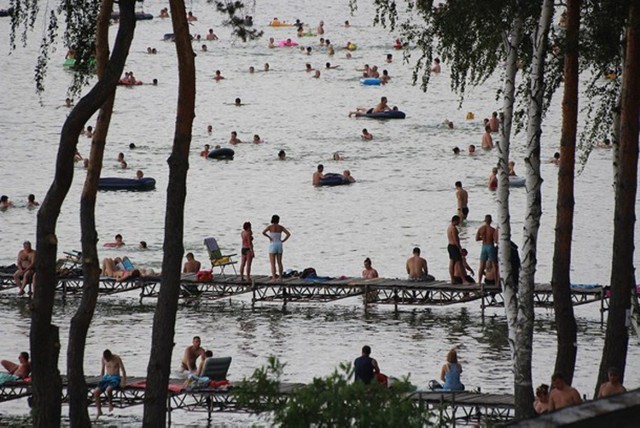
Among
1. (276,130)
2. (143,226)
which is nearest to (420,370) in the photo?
(143,226)

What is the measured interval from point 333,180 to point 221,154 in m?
7.41

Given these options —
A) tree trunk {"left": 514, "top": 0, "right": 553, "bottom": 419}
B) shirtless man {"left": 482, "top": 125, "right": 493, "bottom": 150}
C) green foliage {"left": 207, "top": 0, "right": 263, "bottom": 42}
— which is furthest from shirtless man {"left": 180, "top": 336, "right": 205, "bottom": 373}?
shirtless man {"left": 482, "top": 125, "right": 493, "bottom": 150}

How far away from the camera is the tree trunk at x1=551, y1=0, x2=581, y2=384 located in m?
19.3

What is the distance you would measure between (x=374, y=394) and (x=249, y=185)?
136ft

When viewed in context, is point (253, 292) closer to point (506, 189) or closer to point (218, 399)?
point (218, 399)

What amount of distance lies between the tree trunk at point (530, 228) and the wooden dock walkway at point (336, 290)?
1015cm

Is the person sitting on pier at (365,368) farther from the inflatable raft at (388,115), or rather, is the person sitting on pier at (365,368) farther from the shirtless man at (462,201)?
the inflatable raft at (388,115)

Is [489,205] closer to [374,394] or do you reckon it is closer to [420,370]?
[420,370]

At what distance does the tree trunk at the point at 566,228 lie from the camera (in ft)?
63.4

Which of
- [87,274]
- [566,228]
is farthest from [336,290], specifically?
[87,274]

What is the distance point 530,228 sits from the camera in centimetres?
1841

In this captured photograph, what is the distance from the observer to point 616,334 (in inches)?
776

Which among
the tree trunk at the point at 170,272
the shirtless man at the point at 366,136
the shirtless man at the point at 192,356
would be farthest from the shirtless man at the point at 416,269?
the shirtless man at the point at 366,136

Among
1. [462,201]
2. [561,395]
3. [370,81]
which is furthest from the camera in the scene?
[370,81]
